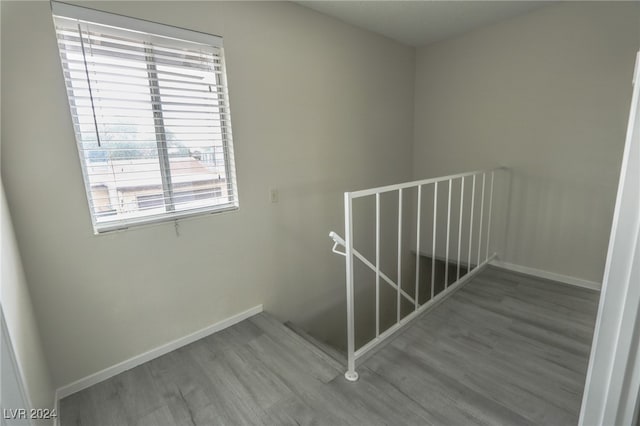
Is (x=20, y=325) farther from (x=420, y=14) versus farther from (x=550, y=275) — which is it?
(x=550, y=275)

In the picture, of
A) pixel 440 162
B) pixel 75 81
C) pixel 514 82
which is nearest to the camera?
pixel 75 81

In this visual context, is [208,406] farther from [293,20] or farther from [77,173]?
[293,20]

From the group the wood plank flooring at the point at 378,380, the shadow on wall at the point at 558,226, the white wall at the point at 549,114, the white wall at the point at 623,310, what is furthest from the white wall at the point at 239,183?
the white wall at the point at 623,310

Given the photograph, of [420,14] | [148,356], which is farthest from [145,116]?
[420,14]

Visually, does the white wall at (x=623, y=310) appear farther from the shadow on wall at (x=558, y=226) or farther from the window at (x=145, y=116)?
the shadow on wall at (x=558, y=226)

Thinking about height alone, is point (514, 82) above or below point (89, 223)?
above

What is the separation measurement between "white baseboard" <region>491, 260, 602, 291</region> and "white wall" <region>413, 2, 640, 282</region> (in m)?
0.05

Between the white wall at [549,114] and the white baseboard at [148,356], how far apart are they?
2677 millimetres

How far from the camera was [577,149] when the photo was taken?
260 centimetres

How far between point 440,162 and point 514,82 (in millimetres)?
1006

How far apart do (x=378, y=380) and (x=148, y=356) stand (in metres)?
1.44

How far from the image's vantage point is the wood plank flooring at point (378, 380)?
1.50m

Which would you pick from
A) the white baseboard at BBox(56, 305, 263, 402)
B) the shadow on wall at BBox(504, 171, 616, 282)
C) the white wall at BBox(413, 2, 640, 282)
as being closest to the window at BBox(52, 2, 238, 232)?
the white baseboard at BBox(56, 305, 263, 402)

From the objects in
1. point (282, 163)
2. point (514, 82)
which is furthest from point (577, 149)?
point (282, 163)
